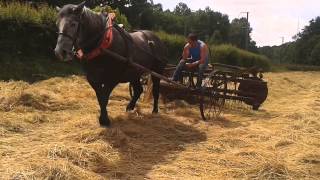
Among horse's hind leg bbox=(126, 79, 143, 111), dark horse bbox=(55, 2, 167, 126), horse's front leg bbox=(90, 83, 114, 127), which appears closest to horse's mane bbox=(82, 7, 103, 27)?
dark horse bbox=(55, 2, 167, 126)

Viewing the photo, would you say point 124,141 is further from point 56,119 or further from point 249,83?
point 249,83

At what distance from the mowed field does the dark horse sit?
729 millimetres

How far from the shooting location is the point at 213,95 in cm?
1034

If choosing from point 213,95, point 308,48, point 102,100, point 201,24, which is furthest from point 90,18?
point 308,48

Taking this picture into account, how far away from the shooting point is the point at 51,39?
16.8 metres

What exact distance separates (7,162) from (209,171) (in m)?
2.55

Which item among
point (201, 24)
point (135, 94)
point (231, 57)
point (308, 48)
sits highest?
point (201, 24)

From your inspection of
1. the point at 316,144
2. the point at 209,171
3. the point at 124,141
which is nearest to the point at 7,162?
the point at 124,141

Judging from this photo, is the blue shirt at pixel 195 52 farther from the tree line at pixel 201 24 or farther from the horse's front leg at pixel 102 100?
the tree line at pixel 201 24

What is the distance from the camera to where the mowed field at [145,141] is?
599 cm

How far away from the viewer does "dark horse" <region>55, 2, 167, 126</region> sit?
23.1 feet

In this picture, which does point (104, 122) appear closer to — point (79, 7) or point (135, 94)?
point (79, 7)

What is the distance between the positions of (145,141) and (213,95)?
2.93 m

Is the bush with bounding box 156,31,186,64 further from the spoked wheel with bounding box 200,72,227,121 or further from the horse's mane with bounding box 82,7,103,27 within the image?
the horse's mane with bounding box 82,7,103,27
